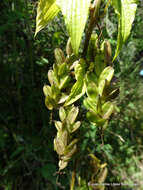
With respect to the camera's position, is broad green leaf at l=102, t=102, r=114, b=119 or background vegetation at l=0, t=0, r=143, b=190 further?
background vegetation at l=0, t=0, r=143, b=190

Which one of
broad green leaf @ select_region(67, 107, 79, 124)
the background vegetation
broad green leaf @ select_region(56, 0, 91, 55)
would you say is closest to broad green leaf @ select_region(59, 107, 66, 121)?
broad green leaf @ select_region(67, 107, 79, 124)

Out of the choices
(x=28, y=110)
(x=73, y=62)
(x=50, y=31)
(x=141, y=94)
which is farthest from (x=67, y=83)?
(x=141, y=94)

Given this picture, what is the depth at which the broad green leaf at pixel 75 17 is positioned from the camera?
10.4 inches

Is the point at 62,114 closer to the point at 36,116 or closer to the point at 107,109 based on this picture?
the point at 107,109

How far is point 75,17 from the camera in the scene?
0.27 meters

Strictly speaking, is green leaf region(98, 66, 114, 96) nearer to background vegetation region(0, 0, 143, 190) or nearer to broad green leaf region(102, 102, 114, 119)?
broad green leaf region(102, 102, 114, 119)

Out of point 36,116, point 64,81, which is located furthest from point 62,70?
point 36,116

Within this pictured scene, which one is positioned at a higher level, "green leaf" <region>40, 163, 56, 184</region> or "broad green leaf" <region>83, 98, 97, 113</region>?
"broad green leaf" <region>83, 98, 97, 113</region>

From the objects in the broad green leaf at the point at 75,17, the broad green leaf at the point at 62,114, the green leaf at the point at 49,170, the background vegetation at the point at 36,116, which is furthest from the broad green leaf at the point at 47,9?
the green leaf at the point at 49,170

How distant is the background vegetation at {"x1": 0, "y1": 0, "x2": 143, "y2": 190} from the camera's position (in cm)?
83

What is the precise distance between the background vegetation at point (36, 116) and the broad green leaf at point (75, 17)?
0.43 metres

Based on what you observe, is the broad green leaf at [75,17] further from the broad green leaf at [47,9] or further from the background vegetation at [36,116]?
the background vegetation at [36,116]

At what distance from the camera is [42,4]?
33 centimetres

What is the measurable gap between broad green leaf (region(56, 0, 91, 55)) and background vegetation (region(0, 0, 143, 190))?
43cm
